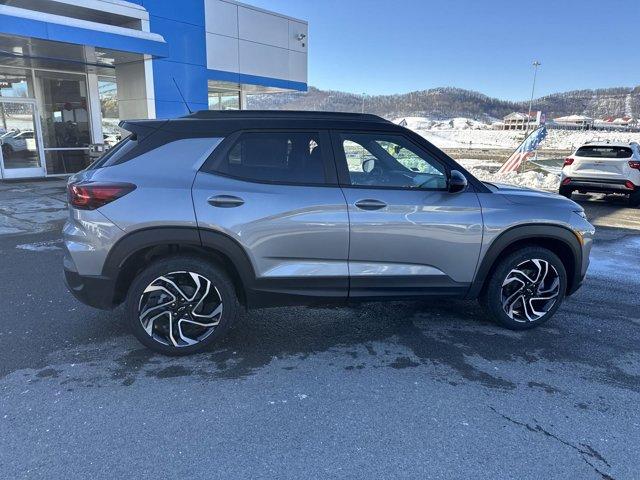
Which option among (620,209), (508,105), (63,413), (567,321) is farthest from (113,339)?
(508,105)

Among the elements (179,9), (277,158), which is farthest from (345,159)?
(179,9)

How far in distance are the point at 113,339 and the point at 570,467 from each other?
3.36m

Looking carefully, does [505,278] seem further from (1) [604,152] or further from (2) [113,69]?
(2) [113,69]

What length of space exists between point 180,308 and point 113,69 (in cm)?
1277

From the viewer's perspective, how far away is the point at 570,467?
251 centimetres

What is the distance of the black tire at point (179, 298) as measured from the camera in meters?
3.48

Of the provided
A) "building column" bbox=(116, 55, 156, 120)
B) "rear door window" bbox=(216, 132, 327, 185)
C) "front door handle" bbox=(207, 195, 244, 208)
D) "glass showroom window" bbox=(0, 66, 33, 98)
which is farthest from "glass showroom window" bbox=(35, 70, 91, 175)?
"front door handle" bbox=(207, 195, 244, 208)

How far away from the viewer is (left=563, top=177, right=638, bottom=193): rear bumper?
1145 cm

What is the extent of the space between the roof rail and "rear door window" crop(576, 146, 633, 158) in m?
10.4

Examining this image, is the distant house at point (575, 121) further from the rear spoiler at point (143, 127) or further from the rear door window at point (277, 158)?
the rear spoiler at point (143, 127)

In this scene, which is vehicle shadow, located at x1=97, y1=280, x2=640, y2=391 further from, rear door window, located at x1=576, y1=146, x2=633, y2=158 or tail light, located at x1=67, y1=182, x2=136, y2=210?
rear door window, located at x1=576, y1=146, x2=633, y2=158

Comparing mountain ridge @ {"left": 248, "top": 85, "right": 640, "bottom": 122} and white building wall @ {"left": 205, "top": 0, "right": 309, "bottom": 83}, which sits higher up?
mountain ridge @ {"left": 248, "top": 85, "right": 640, "bottom": 122}

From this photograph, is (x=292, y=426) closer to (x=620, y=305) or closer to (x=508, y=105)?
(x=620, y=305)

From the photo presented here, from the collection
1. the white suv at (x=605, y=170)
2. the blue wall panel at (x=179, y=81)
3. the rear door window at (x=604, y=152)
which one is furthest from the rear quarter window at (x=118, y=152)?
the rear door window at (x=604, y=152)
